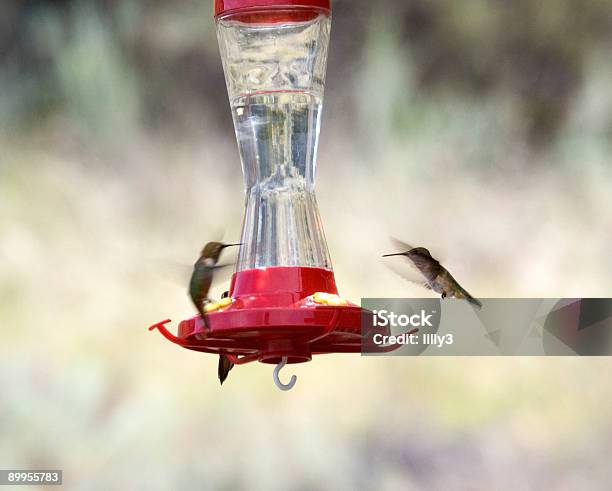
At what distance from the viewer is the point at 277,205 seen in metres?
5.18

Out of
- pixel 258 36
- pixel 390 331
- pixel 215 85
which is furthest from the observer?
pixel 215 85

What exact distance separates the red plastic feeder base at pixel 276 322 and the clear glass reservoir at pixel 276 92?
1.20ft

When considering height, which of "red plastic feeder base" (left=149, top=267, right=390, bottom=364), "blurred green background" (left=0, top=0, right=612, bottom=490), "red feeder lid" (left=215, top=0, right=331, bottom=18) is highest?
"red feeder lid" (left=215, top=0, right=331, bottom=18)

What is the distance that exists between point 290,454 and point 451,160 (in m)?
1.51

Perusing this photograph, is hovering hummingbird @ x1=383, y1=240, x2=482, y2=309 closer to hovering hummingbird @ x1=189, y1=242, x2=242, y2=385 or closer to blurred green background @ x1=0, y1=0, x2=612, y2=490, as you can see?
hovering hummingbird @ x1=189, y1=242, x2=242, y2=385

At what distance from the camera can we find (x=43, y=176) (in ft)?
25.4

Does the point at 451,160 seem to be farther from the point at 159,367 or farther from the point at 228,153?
the point at 159,367

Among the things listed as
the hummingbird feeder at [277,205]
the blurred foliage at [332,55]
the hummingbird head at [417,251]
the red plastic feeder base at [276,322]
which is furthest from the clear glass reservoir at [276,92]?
the blurred foliage at [332,55]

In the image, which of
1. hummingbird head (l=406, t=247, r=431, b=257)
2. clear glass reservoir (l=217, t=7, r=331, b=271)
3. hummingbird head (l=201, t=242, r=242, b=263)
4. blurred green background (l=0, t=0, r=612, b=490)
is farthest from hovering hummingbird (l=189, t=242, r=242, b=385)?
blurred green background (l=0, t=0, r=612, b=490)

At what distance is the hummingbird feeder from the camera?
4.70 meters

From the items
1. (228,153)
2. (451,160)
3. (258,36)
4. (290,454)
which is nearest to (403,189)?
(451,160)

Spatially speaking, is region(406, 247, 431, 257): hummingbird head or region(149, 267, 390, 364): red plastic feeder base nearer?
region(149, 267, 390, 364): red plastic feeder base

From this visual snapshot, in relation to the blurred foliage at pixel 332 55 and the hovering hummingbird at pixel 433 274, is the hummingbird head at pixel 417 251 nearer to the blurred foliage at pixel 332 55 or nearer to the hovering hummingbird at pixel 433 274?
the hovering hummingbird at pixel 433 274

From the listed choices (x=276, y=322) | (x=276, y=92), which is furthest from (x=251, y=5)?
(x=276, y=322)
